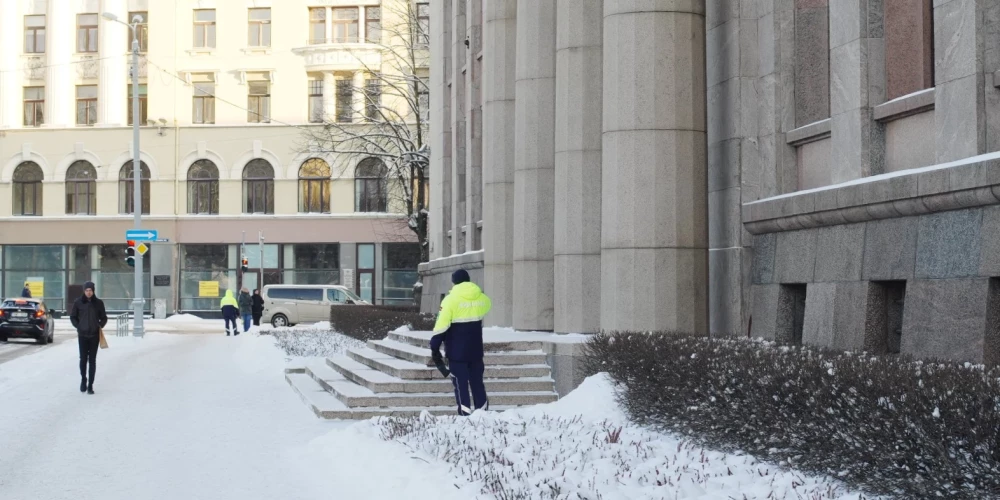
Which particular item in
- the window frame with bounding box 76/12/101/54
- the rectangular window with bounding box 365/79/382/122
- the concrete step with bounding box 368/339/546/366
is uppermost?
the window frame with bounding box 76/12/101/54

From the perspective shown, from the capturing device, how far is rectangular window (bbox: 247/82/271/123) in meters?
60.6

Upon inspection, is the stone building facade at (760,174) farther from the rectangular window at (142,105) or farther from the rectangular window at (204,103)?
the rectangular window at (142,105)

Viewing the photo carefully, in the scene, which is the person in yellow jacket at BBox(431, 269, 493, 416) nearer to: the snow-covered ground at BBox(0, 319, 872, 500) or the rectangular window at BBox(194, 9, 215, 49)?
the snow-covered ground at BBox(0, 319, 872, 500)

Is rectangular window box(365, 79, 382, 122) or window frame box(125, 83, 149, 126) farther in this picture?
window frame box(125, 83, 149, 126)

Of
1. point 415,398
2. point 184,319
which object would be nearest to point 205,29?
point 184,319

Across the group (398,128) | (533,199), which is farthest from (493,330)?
(398,128)

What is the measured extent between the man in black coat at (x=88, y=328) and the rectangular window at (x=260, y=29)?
41478 mm

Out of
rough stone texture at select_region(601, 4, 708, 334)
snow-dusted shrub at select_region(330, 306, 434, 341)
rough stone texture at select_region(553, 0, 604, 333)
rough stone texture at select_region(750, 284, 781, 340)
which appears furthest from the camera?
snow-dusted shrub at select_region(330, 306, 434, 341)

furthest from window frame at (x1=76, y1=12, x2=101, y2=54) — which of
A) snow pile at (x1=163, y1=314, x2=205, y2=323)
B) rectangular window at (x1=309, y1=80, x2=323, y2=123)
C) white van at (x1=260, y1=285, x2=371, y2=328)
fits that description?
white van at (x1=260, y1=285, x2=371, y2=328)

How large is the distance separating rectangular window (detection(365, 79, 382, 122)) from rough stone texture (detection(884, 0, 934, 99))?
37953 mm

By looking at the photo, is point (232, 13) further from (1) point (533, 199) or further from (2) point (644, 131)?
(2) point (644, 131)

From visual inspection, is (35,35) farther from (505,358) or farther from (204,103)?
(505,358)

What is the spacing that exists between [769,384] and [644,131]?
24.6 ft

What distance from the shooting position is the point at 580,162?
18594mm
